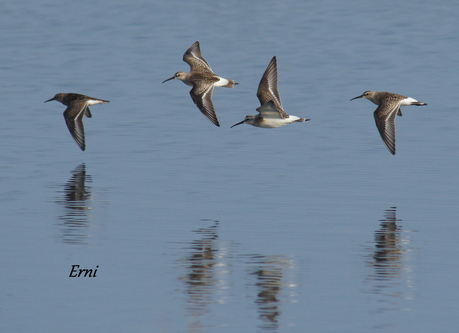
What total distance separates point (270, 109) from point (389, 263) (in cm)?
676

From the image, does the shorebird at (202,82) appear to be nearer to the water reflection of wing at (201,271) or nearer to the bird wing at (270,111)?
the bird wing at (270,111)

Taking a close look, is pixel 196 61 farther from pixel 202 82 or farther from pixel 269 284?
pixel 269 284

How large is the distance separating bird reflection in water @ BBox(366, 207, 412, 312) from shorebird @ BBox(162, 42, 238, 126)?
4.64 meters

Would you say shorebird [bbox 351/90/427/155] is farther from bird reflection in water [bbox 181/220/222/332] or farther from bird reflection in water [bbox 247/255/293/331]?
bird reflection in water [bbox 247/255/293/331]

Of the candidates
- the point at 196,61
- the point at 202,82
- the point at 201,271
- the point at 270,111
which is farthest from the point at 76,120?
the point at 201,271

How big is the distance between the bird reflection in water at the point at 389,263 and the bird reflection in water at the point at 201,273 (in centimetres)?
241

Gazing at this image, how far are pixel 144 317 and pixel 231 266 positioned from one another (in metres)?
2.34

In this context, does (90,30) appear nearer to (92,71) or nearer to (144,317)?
(92,71)

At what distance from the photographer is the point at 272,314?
1213 centimetres

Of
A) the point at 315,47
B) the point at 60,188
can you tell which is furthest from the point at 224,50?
the point at 60,188

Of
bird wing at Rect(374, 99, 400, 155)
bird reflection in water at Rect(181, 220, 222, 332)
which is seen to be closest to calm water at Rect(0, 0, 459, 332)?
bird reflection in water at Rect(181, 220, 222, 332)

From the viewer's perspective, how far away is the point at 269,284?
43.3 feet

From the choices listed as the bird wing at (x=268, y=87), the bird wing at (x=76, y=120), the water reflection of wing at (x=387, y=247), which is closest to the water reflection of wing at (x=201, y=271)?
the water reflection of wing at (x=387, y=247)

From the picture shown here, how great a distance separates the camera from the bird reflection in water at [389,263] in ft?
42.1
